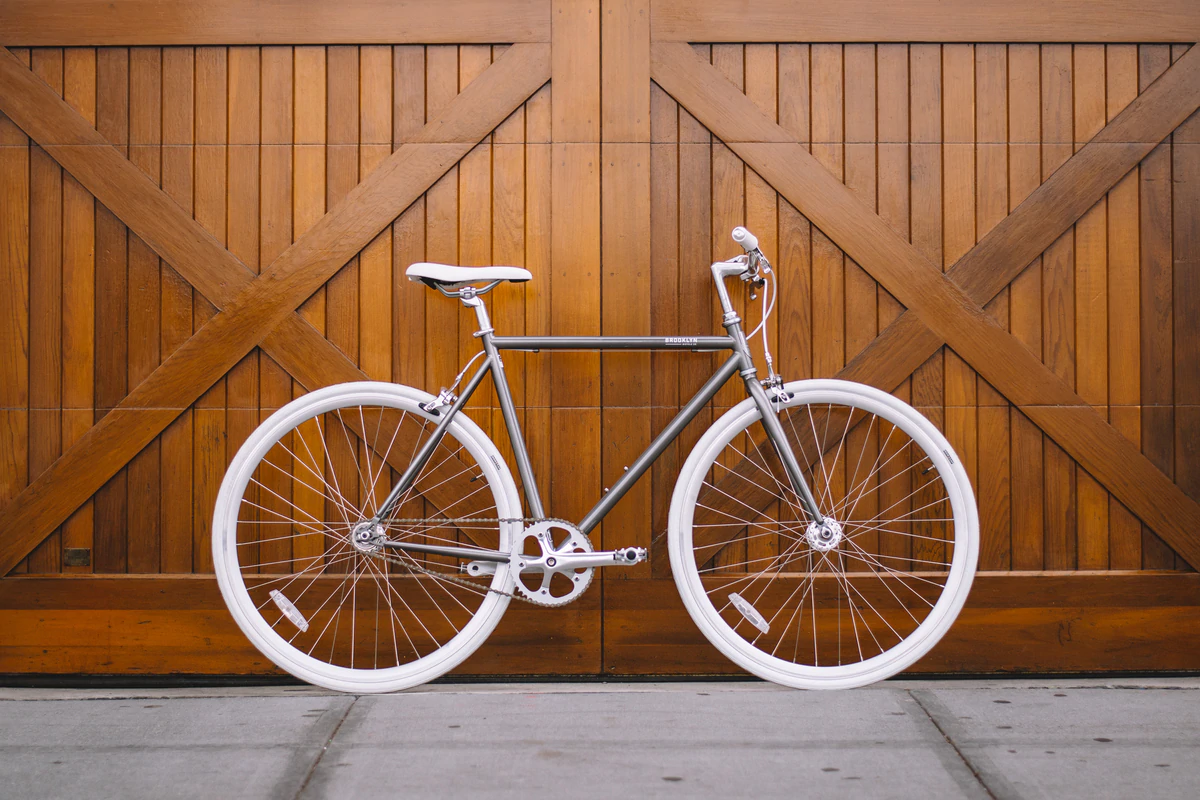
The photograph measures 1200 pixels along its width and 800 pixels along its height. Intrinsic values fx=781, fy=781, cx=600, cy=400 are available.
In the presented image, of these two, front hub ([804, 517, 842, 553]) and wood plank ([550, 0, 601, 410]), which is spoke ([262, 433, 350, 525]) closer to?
wood plank ([550, 0, 601, 410])

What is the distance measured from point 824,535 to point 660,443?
0.55 metres

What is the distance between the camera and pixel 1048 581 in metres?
2.58

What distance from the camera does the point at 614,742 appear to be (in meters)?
2.08

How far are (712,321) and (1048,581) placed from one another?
1404 mm

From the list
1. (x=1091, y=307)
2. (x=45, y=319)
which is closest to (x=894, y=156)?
(x=1091, y=307)

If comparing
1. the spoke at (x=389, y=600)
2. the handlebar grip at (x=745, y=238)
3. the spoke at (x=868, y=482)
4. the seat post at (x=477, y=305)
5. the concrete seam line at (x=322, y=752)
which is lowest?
the concrete seam line at (x=322, y=752)

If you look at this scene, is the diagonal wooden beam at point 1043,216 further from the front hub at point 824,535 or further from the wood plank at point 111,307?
the wood plank at point 111,307

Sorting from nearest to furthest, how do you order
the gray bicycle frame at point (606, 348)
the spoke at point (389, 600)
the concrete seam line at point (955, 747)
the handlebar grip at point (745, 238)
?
1. the concrete seam line at point (955, 747)
2. the handlebar grip at point (745, 238)
3. the gray bicycle frame at point (606, 348)
4. the spoke at point (389, 600)

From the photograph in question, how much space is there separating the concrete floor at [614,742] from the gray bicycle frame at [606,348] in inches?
20.2

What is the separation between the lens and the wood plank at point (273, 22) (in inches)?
100

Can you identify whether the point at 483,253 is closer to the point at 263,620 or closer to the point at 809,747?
the point at 263,620

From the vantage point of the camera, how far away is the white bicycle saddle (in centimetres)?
232

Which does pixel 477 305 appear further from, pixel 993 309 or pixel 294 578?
pixel 993 309

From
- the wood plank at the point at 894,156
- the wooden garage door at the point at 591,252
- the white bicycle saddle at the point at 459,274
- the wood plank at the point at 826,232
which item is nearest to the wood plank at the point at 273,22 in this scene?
the wooden garage door at the point at 591,252
